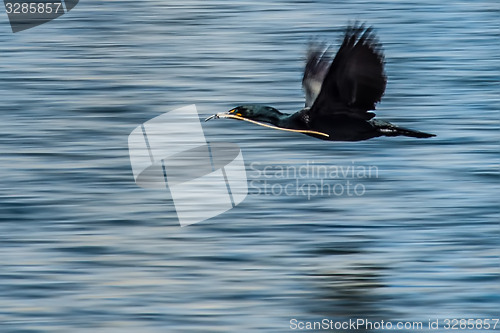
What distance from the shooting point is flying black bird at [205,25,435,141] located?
5625 millimetres

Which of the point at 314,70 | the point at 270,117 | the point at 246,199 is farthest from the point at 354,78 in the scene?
the point at 246,199

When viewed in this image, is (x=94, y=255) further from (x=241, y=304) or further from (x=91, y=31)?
(x=91, y=31)

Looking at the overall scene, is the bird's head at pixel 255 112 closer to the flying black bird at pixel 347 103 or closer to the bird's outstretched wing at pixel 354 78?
the flying black bird at pixel 347 103

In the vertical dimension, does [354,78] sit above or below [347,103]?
above

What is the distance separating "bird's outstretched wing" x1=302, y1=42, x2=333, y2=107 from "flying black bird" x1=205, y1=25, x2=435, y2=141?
10 centimetres

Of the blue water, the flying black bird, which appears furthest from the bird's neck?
the blue water

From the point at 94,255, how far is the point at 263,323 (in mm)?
1178

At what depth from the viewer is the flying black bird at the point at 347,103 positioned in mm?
5625

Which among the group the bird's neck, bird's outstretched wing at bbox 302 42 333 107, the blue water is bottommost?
the blue water

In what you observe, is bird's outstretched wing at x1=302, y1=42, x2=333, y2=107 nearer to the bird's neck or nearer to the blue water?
the bird's neck

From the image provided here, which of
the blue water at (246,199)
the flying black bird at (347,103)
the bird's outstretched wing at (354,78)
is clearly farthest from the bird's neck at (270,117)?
the blue water at (246,199)

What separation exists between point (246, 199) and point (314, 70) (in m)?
1.29

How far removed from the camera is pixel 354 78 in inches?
224

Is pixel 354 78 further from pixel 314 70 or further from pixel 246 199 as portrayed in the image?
pixel 246 199
